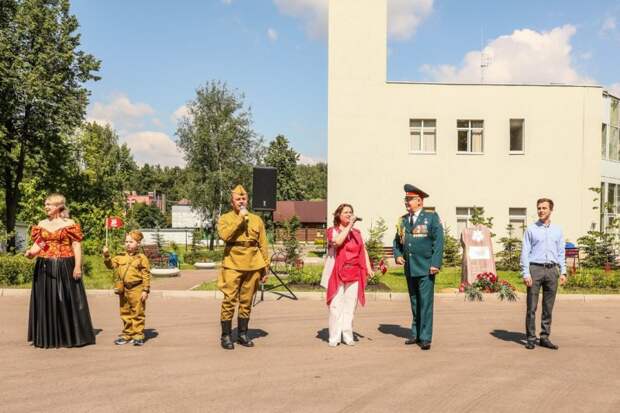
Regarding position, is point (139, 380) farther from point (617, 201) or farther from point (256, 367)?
point (617, 201)

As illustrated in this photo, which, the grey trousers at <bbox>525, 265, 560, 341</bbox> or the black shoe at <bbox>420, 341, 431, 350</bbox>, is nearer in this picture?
the black shoe at <bbox>420, 341, 431, 350</bbox>


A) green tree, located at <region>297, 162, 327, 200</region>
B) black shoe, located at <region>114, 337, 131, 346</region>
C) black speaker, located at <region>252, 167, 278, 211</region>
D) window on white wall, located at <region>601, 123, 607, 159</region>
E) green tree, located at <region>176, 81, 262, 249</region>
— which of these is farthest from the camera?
green tree, located at <region>297, 162, 327, 200</region>

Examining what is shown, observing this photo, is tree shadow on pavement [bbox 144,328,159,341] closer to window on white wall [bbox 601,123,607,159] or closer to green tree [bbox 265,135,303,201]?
window on white wall [bbox 601,123,607,159]

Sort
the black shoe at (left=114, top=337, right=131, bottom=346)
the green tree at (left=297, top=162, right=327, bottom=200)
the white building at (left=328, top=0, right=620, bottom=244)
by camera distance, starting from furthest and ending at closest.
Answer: the green tree at (left=297, top=162, right=327, bottom=200)
the white building at (left=328, top=0, right=620, bottom=244)
the black shoe at (left=114, top=337, right=131, bottom=346)

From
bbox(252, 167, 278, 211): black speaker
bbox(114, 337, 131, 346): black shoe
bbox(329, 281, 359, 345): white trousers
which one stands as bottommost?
bbox(114, 337, 131, 346): black shoe

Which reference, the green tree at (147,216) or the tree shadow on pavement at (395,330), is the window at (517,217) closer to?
the tree shadow on pavement at (395,330)

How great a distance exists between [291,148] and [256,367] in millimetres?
79835

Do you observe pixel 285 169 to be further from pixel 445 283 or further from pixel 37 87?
pixel 445 283

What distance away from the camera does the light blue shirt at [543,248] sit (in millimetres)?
6820

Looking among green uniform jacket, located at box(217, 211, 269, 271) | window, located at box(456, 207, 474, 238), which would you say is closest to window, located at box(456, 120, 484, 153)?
window, located at box(456, 207, 474, 238)

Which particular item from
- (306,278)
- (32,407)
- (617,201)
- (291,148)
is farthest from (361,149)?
(291,148)

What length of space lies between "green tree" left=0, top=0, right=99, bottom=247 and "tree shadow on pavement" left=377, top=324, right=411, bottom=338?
2379 cm

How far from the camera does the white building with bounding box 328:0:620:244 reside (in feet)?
77.2

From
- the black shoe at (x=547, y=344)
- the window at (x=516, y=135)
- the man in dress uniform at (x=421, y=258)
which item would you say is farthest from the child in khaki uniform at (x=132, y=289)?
the window at (x=516, y=135)
